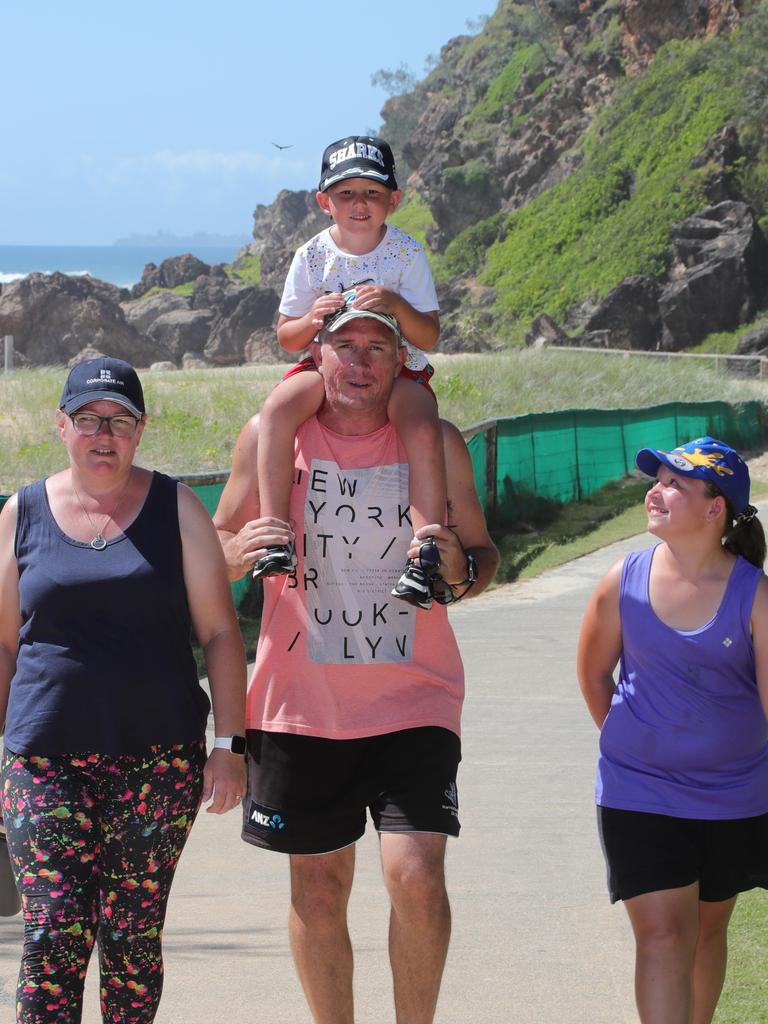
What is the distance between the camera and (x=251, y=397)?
79.3 feet

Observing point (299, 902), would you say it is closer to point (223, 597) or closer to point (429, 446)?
point (223, 597)

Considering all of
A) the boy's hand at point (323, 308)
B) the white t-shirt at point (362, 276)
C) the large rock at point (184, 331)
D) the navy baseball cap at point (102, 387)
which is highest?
the large rock at point (184, 331)

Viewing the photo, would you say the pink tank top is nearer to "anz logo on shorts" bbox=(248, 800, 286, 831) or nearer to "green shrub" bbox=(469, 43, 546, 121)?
"anz logo on shorts" bbox=(248, 800, 286, 831)

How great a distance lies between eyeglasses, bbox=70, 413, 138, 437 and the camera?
3762 mm

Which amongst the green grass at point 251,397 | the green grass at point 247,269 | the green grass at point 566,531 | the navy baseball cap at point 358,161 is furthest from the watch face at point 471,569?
the green grass at point 247,269

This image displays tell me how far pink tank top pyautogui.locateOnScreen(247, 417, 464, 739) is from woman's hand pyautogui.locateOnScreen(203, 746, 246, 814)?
0.28 metres

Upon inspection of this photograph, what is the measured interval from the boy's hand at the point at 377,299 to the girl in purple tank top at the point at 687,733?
3.03 ft

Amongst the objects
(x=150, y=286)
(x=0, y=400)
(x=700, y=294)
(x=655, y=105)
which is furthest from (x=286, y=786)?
(x=150, y=286)

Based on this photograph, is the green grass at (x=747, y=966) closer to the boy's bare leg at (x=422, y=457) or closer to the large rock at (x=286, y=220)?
the boy's bare leg at (x=422, y=457)

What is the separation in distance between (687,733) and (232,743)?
1176mm

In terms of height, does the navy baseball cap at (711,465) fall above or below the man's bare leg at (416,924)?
above

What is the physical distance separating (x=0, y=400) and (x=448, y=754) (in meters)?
18.1

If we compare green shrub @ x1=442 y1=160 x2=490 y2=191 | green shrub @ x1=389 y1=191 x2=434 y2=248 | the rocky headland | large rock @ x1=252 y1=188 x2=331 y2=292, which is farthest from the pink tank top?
large rock @ x1=252 y1=188 x2=331 y2=292

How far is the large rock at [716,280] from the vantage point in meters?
50.8
